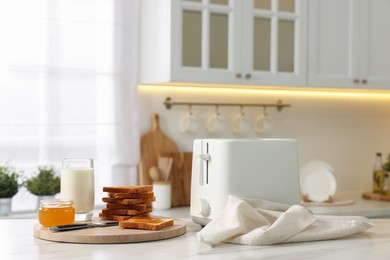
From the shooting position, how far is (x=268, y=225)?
1.85 metres

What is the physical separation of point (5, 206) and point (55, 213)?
1.27 metres

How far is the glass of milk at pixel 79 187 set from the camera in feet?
6.81

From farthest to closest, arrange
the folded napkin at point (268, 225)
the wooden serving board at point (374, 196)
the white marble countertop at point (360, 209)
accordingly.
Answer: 1. the wooden serving board at point (374, 196)
2. the white marble countertop at point (360, 209)
3. the folded napkin at point (268, 225)

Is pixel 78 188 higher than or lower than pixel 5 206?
higher

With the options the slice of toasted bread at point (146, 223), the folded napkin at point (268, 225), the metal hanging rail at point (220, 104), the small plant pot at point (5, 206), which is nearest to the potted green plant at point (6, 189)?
the small plant pot at point (5, 206)

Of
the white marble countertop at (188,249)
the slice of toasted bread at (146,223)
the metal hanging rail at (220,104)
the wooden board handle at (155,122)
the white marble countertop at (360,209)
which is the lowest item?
the white marble countertop at (360,209)

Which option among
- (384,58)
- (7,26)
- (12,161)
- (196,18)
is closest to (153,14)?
(196,18)

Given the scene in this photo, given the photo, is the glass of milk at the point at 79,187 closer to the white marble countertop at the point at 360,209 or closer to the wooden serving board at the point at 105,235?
the wooden serving board at the point at 105,235

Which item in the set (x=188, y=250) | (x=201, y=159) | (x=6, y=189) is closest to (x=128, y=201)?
(x=201, y=159)

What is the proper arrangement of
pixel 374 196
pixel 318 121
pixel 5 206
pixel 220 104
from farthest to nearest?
1. pixel 318 121
2. pixel 374 196
3. pixel 220 104
4. pixel 5 206

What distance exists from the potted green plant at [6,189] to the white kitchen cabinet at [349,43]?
1698mm

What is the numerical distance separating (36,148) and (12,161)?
13cm

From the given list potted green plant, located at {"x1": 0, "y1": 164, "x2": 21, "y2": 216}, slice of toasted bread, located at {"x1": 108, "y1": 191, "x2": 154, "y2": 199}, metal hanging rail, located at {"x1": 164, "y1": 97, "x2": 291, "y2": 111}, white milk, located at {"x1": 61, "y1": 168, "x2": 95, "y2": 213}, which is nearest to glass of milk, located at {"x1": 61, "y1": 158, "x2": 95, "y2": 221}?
white milk, located at {"x1": 61, "y1": 168, "x2": 95, "y2": 213}

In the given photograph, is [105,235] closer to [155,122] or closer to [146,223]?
[146,223]
